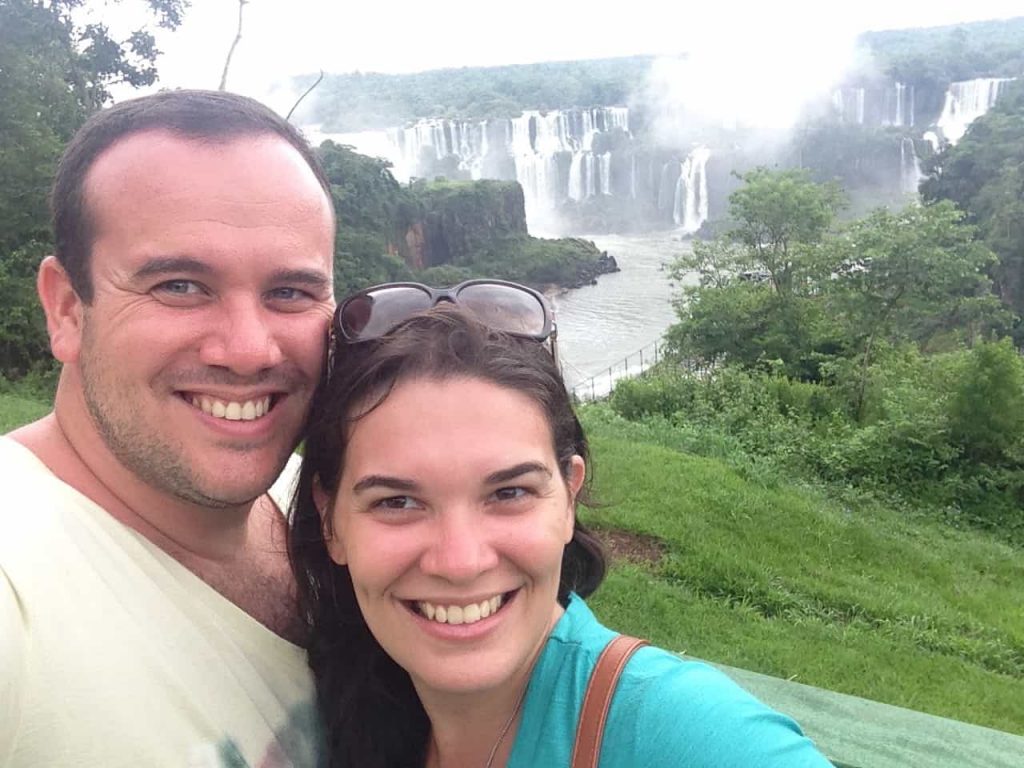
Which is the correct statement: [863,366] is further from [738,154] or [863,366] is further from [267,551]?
[738,154]

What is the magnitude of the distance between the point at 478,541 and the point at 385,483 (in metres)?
0.16

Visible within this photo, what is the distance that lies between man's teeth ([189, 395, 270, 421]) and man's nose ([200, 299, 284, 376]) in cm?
6

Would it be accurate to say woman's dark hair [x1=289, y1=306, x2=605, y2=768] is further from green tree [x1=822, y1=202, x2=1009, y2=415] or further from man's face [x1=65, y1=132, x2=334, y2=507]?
green tree [x1=822, y1=202, x2=1009, y2=415]

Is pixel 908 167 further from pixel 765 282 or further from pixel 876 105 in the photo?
pixel 765 282

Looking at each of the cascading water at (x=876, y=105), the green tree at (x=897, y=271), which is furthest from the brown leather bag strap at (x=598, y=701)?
the cascading water at (x=876, y=105)

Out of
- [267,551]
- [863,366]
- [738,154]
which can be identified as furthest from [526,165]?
[267,551]

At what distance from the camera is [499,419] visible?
1215 mm

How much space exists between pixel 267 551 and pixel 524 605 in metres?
0.73

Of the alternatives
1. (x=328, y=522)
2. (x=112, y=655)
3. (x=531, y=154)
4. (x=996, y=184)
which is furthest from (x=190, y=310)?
(x=531, y=154)

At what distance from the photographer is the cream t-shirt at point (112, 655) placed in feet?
3.64

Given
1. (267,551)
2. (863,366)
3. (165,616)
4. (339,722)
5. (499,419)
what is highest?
(499,419)

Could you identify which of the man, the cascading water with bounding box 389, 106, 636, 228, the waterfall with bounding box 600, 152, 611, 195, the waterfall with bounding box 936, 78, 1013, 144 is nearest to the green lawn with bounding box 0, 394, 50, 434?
the man

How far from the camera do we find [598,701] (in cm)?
111

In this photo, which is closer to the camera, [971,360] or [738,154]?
[971,360]
